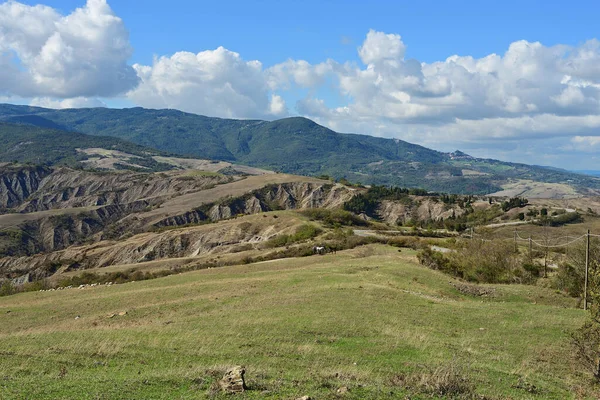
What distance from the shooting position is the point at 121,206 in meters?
170

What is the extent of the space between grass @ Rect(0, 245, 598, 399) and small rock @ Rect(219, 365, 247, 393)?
0.32 m

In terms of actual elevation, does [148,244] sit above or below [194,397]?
below

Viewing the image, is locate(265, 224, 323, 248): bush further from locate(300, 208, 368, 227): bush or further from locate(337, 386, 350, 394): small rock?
locate(337, 386, 350, 394): small rock

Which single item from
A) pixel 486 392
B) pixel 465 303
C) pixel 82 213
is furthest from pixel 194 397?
pixel 82 213

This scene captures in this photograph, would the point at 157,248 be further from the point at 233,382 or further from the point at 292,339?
the point at 233,382

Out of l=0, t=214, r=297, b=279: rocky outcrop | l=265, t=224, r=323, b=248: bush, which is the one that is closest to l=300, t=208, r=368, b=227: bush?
l=0, t=214, r=297, b=279: rocky outcrop

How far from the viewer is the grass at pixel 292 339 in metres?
14.4

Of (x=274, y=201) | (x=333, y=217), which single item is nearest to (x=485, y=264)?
(x=333, y=217)

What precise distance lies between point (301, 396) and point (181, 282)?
31.5 m

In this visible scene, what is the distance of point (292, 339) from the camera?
20.9 m

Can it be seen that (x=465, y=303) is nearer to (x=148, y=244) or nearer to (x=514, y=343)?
(x=514, y=343)

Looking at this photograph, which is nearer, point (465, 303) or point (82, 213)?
point (465, 303)

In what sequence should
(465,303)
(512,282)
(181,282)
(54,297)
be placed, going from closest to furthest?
(465,303), (54,297), (181,282), (512,282)

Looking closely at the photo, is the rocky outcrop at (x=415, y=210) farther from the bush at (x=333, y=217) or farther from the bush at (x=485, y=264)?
the bush at (x=485, y=264)
